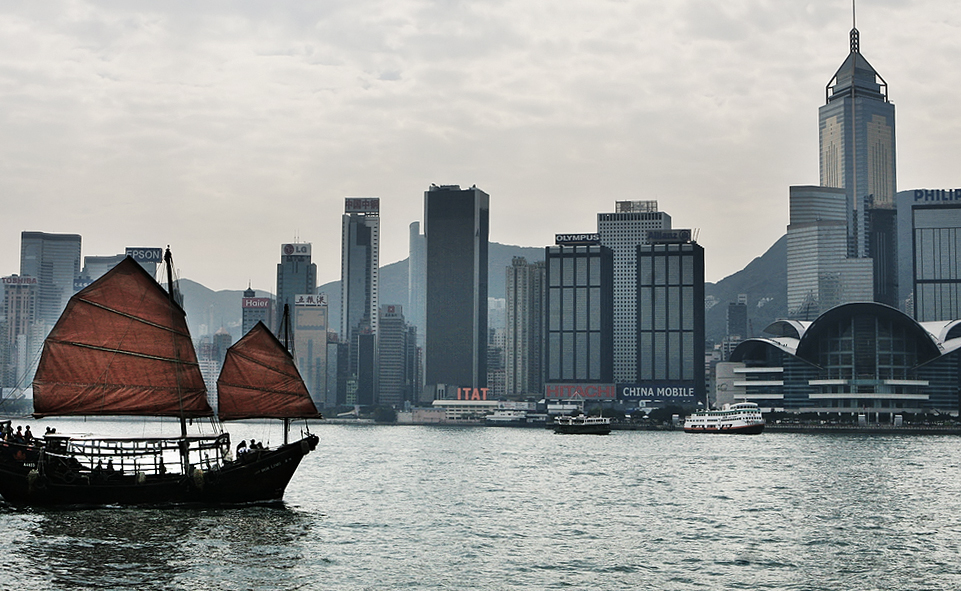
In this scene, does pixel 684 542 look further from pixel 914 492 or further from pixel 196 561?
pixel 914 492

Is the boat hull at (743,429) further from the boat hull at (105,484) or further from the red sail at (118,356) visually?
the boat hull at (105,484)

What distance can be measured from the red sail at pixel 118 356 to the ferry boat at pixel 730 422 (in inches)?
5563

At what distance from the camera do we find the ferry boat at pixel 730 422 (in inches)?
7219

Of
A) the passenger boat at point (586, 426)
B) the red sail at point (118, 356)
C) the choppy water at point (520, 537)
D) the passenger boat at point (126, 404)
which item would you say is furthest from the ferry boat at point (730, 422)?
the red sail at point (118, 356)

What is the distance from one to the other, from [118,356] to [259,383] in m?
8.14

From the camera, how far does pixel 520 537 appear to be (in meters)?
47.3

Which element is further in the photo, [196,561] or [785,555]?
[785,555]

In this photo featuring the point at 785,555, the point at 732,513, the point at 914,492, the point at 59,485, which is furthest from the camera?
the point at 914,492

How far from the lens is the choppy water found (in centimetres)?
3762

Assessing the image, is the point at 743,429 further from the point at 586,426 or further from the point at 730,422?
the point at 586,426

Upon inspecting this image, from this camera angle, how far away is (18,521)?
48.9 metres

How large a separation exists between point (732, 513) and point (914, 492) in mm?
20425

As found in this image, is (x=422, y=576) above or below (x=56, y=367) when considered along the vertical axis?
below

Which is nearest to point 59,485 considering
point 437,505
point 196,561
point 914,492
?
point 196,561
